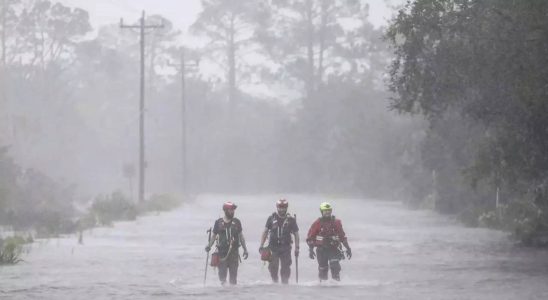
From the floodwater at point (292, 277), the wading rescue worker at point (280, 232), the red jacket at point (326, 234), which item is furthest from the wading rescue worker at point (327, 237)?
the floodwater at point (292, 277)

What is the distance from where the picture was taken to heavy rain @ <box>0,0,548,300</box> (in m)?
21.9

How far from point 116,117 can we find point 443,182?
72495mm

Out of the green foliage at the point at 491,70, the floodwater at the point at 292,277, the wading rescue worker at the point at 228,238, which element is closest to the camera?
the wading rescue worker at the point at 228,238

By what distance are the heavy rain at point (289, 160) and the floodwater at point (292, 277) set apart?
79 mm

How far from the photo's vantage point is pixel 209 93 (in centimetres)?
11506

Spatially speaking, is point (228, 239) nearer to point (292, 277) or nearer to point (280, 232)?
point (280, 232)

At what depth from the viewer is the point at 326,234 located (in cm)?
2019

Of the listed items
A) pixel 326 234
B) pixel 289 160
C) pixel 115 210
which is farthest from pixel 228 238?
pixel 289 160

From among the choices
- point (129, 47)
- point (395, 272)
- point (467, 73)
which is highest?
point (129, 47)

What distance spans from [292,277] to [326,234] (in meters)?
3.58

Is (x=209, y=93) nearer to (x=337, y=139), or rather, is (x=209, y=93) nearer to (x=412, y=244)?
(x=337, y=139)

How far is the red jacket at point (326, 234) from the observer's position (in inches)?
794

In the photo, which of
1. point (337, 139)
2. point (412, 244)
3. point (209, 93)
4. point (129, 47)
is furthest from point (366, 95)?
point (412, 244)

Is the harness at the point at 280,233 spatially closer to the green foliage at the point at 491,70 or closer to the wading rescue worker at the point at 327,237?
the wading rescue worker at the point at 327,237
